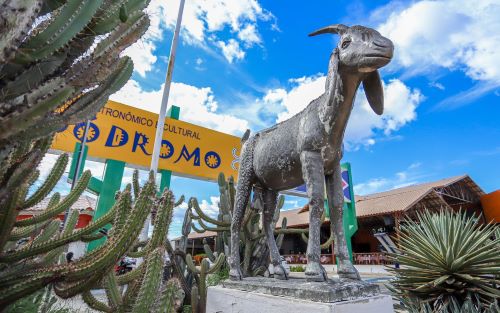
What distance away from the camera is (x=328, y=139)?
87.9 inches

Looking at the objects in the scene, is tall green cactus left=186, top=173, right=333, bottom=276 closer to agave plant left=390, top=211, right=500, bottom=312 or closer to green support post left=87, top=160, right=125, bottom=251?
agave plant left=390, top=211, right=500, bottom=312

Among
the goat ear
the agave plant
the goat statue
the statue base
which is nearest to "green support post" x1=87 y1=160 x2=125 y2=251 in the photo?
the goat statue

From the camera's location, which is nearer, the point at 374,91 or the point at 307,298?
the point at 307,298

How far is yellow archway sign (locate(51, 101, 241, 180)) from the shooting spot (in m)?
8.26

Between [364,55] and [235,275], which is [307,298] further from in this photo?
[364,55]

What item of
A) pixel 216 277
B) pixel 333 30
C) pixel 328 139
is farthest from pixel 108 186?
pixel 333 30

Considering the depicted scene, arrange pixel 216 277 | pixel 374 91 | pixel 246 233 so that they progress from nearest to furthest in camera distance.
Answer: pixel 374 91 → pixel 246 233 → pixel 216 277

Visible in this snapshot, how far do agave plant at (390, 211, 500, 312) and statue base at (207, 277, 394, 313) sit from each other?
58.4 inches

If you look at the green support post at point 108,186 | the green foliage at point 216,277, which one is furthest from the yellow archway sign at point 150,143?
the green foliage at point 216,277

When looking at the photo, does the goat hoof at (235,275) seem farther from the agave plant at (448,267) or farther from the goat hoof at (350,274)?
the agave plant at (448,267)

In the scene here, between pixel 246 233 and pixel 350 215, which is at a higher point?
pixel 350 215

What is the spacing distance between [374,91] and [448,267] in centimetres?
210

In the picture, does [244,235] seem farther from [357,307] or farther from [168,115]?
[168,115]

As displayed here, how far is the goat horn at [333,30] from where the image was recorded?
220cm
